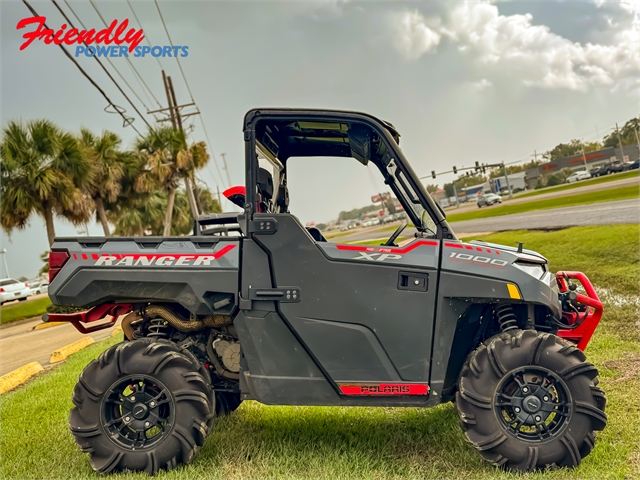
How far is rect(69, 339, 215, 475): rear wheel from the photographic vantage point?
337 cm

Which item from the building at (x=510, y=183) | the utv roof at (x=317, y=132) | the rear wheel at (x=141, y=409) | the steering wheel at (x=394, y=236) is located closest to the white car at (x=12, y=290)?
the rear wheel at (x=141, y=409)

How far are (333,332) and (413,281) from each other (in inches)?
26.1

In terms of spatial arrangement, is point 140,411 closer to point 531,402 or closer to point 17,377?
point 531,402

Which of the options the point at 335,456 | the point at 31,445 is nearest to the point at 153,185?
the point at 31,445

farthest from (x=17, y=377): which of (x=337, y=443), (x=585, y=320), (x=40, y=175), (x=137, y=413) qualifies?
(x=40, y=175)

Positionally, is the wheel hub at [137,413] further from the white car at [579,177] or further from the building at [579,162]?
the building at [579,162]

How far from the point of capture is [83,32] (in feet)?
33.8

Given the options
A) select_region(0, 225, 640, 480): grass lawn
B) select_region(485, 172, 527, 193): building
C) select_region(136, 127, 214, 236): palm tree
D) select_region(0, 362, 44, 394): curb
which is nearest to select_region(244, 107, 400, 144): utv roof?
select_region(0, 225, 640, 480): grass lawn

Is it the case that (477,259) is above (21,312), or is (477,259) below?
above

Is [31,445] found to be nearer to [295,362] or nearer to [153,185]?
[295,362]

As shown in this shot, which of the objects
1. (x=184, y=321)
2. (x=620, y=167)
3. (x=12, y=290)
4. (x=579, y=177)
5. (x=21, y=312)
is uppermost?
(x=620, y=167)

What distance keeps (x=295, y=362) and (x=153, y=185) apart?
2071 cm

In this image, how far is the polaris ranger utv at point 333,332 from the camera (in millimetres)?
3197

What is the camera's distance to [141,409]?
3439 mm
